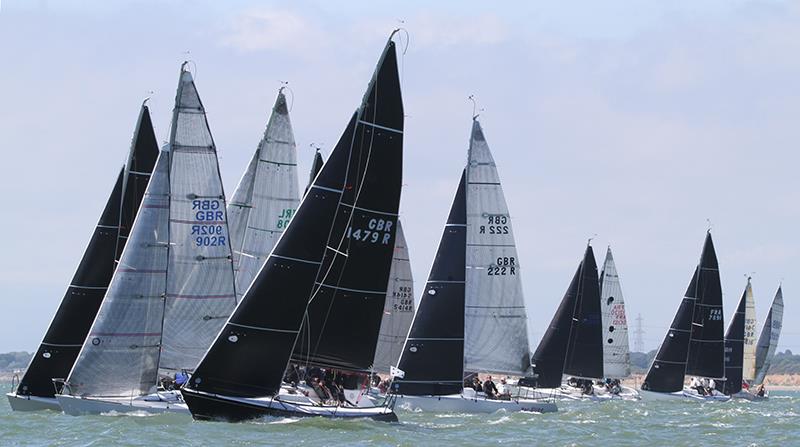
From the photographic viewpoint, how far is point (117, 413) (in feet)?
121

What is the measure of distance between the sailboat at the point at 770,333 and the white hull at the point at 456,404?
141 ft

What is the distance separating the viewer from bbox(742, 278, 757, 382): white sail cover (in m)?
85.9

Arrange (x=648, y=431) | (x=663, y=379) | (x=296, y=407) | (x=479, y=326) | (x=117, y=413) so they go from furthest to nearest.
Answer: (x=663, y=379), (x=479, y=326), (x=648, y=431), (x=117, y=413), (x=296, y=407)

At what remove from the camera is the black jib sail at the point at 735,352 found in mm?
79438

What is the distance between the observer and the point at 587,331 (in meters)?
67.8

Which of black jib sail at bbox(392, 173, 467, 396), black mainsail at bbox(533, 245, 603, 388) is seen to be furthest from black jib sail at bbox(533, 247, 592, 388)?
black jib sail at bbox(392, 173, 467, 396)

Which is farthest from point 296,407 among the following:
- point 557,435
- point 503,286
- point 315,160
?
point 503,286

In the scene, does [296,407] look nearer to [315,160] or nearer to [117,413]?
[117,413]

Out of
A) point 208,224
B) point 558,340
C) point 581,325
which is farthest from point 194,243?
point 581,325

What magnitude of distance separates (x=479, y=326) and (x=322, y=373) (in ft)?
57.7

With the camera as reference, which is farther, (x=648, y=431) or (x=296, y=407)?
(x=648, y=431)

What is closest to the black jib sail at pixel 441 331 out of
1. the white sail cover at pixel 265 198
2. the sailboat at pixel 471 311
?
the sailboat at pixel 471 311

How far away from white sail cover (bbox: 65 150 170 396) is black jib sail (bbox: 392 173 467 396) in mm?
11291

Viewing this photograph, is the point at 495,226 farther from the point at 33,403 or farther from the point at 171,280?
the point at 33,403
